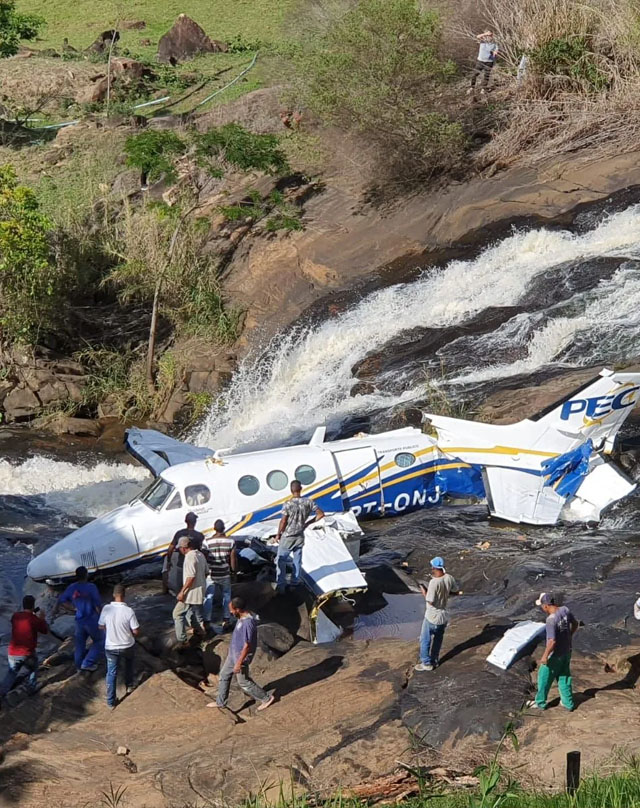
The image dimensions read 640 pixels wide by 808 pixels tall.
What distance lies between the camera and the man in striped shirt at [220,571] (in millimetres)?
15703

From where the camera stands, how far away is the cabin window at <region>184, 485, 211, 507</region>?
18.1 meters

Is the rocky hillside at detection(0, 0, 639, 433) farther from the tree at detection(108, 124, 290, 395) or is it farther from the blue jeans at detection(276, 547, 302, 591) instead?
the blue jeans at detection(276, 547, 302, 591)

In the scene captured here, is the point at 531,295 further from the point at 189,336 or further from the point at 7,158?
the point at 7,158

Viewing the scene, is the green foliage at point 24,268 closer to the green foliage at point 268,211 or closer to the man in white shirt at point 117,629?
the green foliage at point 268,211

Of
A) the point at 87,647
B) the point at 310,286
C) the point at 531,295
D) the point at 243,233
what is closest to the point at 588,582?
the point at 87,647

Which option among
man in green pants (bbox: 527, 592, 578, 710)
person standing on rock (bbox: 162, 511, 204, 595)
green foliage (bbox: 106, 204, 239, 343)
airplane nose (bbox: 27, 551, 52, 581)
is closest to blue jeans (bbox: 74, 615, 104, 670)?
person standing on rock (bbox: 162, 511, 204, 595)

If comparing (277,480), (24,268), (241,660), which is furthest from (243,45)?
(241,660)

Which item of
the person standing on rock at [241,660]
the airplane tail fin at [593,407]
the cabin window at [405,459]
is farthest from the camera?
the cabin window at [405,459]

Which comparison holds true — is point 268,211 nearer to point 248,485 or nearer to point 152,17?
point 248,485

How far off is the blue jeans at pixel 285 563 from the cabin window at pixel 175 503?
7.52 ft

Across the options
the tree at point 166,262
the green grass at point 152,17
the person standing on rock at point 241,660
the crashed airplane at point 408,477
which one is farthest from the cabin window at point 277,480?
the green grass at point 152,17

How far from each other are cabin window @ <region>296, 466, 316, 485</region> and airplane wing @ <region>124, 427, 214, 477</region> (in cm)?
306

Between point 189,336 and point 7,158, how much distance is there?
18.5m

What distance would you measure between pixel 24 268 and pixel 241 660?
19.6 meters
